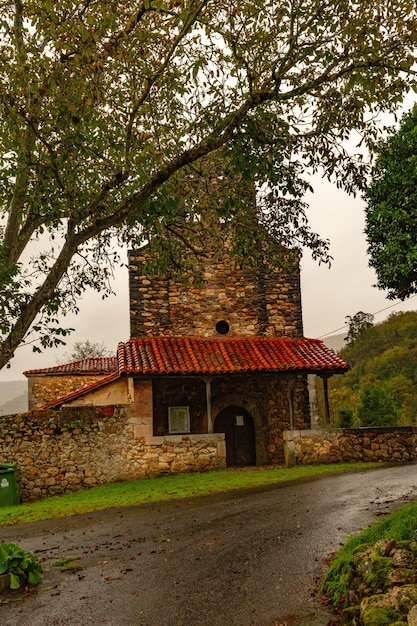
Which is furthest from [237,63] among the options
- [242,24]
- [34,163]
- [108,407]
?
[108,407]

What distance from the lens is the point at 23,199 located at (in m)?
8.29

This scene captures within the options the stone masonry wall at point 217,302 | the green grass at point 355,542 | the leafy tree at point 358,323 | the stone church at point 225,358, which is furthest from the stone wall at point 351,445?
the leafy tree at point 358,323

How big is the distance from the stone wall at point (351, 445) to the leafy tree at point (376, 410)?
17.9 feet

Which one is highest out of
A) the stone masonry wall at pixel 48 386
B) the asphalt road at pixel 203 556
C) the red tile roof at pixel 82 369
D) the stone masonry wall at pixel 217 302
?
the stone masonry wall at pixel 217 302

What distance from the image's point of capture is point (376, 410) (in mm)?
21688

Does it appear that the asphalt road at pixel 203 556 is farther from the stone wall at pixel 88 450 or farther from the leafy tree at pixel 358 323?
the leafy tree at pixel 358 323

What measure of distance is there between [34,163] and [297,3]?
4.09 m

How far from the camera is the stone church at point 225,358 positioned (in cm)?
1672

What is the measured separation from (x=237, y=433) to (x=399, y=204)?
8811mm

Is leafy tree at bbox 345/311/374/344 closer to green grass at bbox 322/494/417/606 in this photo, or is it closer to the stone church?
the stone church

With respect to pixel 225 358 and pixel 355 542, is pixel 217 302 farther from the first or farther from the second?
pixel 355 542

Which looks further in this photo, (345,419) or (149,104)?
(345,419)

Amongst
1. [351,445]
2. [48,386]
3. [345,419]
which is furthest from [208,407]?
[48,386]

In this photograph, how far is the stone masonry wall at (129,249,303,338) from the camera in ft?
59.8
